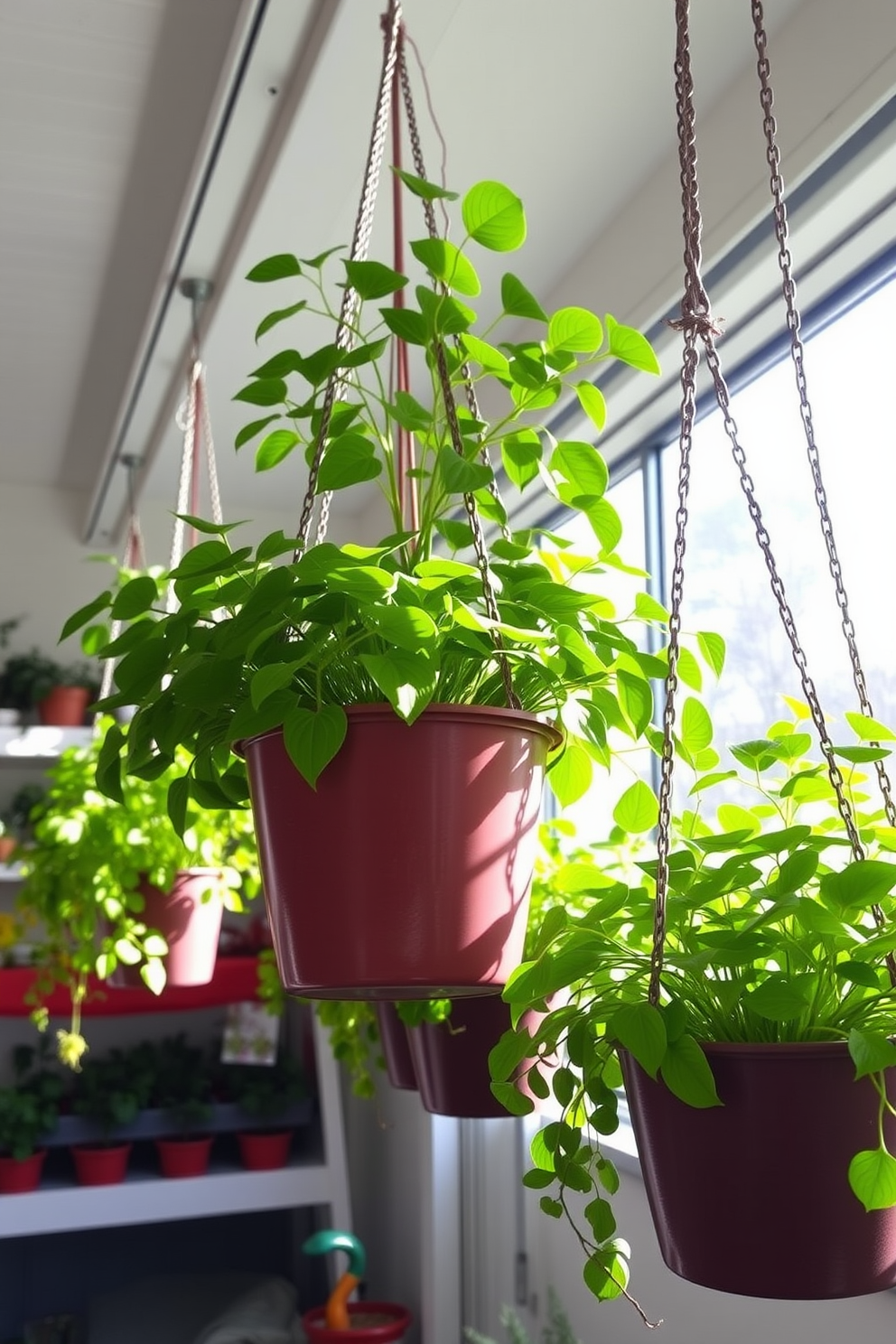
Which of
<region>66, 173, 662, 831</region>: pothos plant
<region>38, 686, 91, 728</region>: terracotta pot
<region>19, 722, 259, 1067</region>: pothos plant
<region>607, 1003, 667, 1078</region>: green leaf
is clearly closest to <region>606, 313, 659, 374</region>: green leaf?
<region>66, 173, 662, 831</region>: pothos plant

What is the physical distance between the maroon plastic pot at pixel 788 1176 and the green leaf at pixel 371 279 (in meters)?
0.47

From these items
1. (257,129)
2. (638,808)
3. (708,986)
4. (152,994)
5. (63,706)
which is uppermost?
(257,129)

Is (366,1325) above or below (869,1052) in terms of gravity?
below

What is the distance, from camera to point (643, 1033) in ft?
1.77

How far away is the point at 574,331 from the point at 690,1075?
45 centimetres

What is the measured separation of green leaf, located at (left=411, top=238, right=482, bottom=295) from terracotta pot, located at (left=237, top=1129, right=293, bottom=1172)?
8.24 ft

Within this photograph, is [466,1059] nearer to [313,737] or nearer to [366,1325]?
[313,737]

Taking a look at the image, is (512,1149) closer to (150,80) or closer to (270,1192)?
(270,1192)

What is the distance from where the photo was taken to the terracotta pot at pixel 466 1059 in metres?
0.98

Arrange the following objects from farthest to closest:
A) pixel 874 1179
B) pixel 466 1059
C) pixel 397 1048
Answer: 1. pixel 397 1048
2. pixel 466 1059
3. pixel 874 1179

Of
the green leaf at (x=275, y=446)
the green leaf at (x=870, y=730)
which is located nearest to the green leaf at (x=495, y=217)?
the green leaf at (x=275, y=446)

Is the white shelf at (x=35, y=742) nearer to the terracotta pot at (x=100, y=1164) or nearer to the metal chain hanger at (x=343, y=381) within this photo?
the terracotta pot at (x=100, y=1164)

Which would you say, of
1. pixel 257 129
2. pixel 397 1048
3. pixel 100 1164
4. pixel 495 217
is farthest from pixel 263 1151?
pixel 495 217

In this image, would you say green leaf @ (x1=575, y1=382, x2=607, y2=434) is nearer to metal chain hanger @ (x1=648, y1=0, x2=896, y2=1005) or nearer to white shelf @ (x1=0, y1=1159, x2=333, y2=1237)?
metal chain hanger @ (x1=648, y1=0, x2=896, y2=1005)
